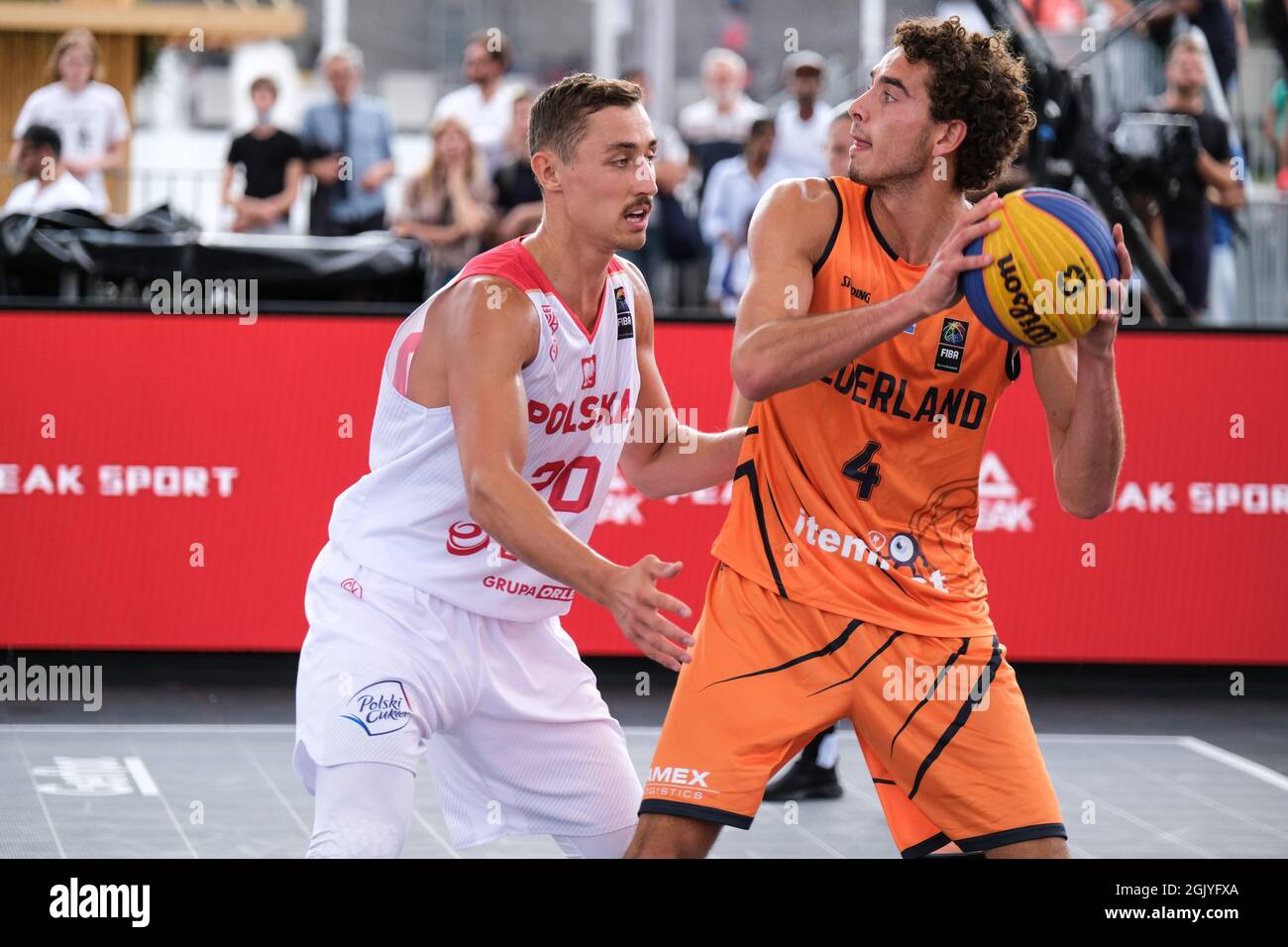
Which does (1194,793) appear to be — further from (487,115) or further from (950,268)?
(487,115)

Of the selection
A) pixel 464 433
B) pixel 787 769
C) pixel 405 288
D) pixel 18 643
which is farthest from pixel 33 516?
pixel 464 433

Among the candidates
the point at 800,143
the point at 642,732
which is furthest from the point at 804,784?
the point at 800,143

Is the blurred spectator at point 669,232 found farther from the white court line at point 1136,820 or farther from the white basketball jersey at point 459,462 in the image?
the white basketball jersey at point 459,462

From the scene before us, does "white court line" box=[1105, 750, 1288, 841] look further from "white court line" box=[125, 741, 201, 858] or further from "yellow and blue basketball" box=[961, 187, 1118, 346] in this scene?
"white court line" box=[125, 741, 201, 858]

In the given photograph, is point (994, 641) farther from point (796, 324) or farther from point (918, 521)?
point (796, 324)

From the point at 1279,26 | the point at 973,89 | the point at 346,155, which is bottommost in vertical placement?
the point at 973,89

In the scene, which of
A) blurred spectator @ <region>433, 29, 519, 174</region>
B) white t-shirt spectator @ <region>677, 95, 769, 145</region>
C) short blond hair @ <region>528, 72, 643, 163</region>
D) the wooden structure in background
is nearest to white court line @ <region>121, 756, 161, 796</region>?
short blond hair @ <region>528, 72, 643, 163</region>

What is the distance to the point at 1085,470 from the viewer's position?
3957 mm

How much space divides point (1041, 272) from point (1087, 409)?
44 centimetres

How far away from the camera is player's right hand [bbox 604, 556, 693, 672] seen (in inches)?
132

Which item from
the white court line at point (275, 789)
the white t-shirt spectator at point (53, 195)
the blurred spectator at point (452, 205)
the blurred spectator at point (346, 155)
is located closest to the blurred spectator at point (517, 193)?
the blurred spectator at point (452, 205)

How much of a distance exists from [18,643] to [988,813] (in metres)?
5.92

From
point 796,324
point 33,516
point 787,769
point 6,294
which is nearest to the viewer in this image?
point 796,324

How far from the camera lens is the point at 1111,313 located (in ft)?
11.9
